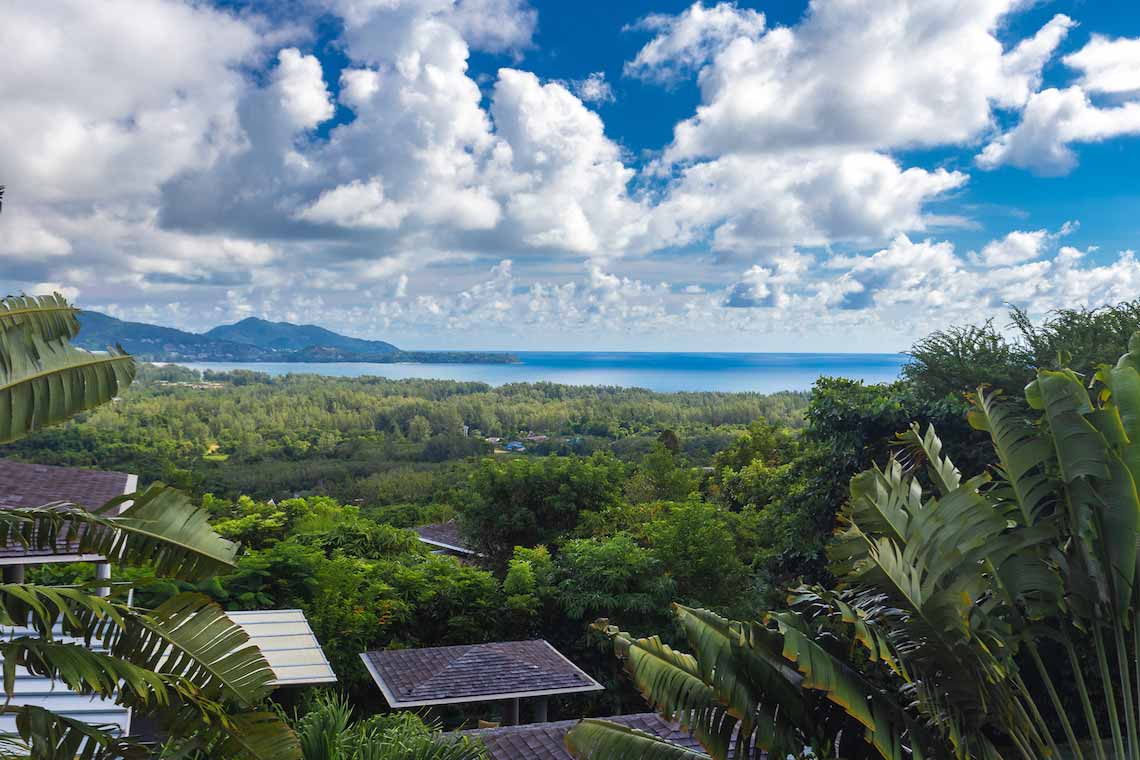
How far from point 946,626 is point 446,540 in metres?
22.7

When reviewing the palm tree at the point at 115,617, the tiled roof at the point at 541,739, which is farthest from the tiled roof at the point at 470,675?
the palm tree at the point at 115,617

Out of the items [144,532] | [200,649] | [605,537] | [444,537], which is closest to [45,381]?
[144,532]

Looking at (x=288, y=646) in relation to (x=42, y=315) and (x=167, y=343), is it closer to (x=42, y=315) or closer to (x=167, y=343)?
(x=42, y=315)

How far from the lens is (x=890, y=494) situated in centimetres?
527

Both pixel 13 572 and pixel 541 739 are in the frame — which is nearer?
pixel 13 572

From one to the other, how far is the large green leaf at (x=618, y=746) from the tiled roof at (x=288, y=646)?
15.8 ft

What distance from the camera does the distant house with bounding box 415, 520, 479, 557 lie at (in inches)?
932

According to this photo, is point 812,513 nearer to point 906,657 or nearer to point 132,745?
point 906,657

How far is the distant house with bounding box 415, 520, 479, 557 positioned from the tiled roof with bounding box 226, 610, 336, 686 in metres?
10.5

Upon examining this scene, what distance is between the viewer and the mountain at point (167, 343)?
117750mm

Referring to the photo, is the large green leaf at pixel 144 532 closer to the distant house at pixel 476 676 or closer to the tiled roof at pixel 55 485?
the tiled roof at pixel 55 485

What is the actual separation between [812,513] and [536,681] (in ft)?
19.8

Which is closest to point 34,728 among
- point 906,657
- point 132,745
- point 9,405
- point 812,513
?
point 132,745

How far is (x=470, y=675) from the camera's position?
34.6 feet
